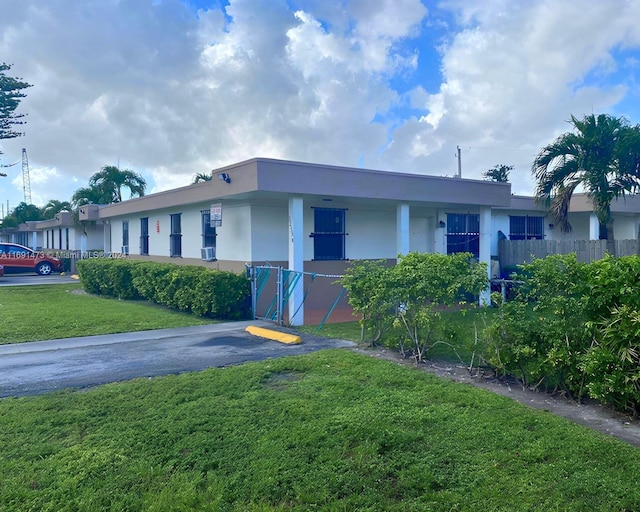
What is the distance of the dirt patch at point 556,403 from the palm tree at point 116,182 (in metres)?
27.9

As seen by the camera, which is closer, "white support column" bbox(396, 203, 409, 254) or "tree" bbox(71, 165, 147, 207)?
"white support column" bbox(396, 203, 409, 254)

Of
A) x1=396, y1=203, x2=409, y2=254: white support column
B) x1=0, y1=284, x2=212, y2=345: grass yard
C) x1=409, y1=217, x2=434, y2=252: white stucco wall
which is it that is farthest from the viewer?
x1=409, y1=217, x2=434, y2=252: white stucco wall

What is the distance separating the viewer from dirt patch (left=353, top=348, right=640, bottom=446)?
4793mm

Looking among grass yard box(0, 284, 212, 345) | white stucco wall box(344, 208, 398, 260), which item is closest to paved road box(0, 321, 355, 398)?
grass yard box(0, 284, 212, 345)

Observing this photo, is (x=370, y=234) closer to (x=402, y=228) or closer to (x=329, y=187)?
(x=402, y=228)

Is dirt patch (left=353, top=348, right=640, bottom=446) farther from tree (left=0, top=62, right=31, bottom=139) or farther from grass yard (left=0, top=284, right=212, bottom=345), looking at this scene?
tree (left=0, top=62, right=31, bottom=139)

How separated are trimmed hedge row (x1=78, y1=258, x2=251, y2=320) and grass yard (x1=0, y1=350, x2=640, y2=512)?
5.69 metres

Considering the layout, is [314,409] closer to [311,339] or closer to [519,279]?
[519,279]

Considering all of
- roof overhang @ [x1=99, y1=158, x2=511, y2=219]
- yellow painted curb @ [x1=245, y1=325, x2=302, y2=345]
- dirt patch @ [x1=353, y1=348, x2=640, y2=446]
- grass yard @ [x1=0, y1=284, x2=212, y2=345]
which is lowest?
dirt patch @ [x1=353, y1=348, x2=640, y2=446]

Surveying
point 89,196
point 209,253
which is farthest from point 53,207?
point 209,253

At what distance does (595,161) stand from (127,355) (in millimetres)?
11086

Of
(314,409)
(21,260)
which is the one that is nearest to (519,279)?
(314,409)

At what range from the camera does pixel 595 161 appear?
39.8 ft

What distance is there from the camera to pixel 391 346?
8.34 meters
